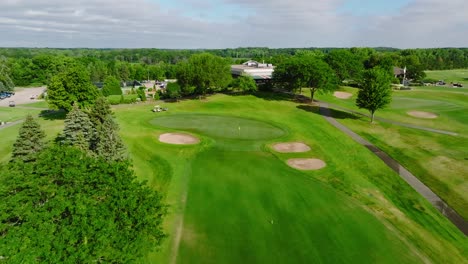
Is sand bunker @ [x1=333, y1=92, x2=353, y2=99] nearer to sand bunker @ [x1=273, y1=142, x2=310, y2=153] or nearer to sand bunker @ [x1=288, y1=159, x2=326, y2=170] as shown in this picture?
sand bunker @ [x1=273, y1=142, x2=310, y2=153]

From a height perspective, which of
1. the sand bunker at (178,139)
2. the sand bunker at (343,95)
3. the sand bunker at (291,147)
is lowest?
the sand bunker at (291,147)

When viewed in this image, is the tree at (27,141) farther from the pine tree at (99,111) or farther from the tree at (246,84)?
the tree at (246,84)

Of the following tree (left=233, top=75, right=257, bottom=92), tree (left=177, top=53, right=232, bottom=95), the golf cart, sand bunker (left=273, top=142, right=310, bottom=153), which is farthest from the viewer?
tree (left=233, top=75, right=257, bottom=92)

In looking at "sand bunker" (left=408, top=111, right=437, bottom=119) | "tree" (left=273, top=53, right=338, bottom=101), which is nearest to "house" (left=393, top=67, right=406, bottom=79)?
"tree" (left=273, top=53, right=338, bottom=101)

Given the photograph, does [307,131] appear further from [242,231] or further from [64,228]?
[64,228]

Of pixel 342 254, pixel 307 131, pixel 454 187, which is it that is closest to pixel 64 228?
pixel 342 254

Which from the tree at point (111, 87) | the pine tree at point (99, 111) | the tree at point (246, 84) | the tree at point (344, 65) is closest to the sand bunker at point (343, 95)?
the tree at point (344, 65)
